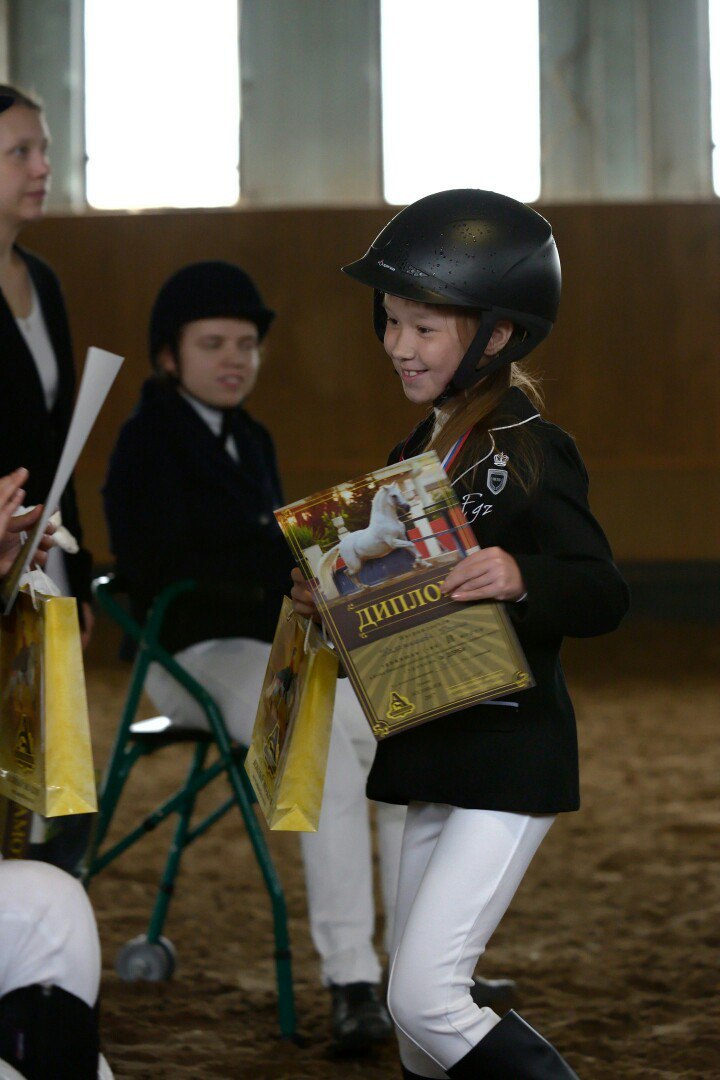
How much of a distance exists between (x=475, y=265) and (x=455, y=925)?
897 mm

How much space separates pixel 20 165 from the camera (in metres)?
2.88

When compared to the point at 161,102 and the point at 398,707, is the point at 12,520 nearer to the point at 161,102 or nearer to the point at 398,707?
the point at 398,707

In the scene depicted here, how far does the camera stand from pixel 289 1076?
2.59 m

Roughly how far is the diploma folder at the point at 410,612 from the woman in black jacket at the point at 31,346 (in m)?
1.20

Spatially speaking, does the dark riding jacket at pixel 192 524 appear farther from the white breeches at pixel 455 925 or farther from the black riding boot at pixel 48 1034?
the black riding boot at pixel 48 1034

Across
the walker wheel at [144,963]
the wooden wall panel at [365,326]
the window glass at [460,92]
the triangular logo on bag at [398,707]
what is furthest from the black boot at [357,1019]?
the window glass at [460,92]

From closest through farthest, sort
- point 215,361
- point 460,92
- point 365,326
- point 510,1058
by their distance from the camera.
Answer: point 510,1058, point 215,361, point 365,326, point 460,92

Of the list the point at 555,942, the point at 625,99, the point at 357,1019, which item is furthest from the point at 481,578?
the point at 625,99

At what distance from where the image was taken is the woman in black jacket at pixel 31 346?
2.72 m

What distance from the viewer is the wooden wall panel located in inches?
372

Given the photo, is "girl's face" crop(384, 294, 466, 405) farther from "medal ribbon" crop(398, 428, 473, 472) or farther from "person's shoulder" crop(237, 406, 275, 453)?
"person's shoulder" crop(237, 406, 275, 453)

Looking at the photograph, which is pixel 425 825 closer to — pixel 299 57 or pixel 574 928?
pixel 574 928

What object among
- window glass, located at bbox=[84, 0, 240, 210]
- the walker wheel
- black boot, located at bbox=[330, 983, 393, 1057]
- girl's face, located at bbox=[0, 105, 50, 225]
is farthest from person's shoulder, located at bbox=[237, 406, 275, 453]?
window glass, located at bbox=[84, 0, 240, 210]

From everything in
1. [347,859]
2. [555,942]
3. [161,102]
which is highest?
[161,102]
